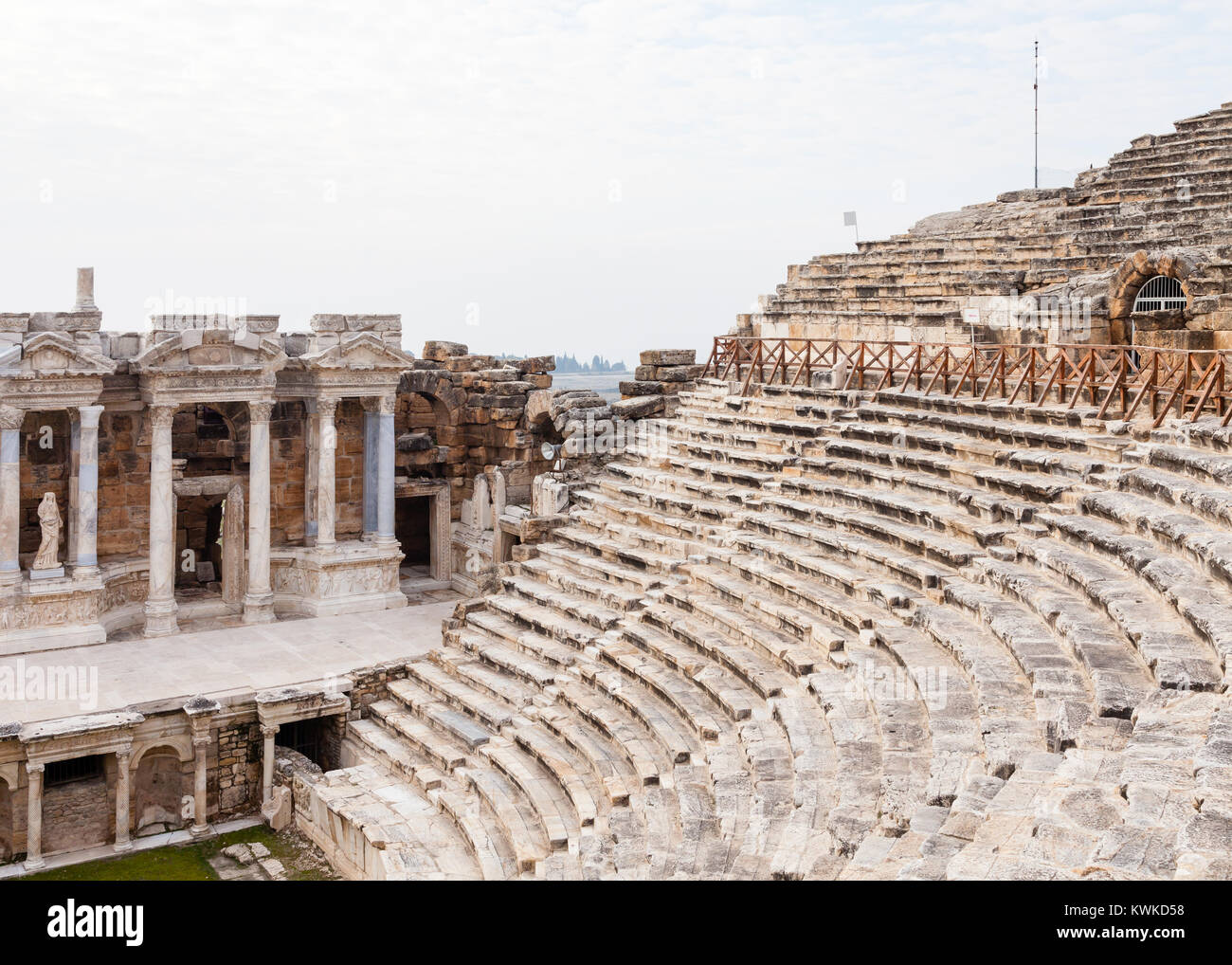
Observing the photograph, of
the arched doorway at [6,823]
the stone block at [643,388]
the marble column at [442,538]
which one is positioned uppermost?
the stone block at [643,388]

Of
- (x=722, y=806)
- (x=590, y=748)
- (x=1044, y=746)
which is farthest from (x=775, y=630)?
(x=1044, y=746)

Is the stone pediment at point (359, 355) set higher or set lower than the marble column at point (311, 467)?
higher

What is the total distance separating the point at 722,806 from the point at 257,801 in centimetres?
1017

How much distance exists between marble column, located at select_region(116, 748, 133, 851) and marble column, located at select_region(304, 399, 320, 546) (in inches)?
303

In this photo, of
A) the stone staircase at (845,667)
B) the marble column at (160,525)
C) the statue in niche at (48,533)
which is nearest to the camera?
the stone staircase at (845,667)

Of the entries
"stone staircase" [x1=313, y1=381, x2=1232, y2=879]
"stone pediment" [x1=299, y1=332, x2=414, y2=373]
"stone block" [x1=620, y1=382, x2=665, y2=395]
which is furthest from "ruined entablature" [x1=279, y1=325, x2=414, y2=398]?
"stone staircase" [x1=313, y1=381, x2=1232, y2=879]

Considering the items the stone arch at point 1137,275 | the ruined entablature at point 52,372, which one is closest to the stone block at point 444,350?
the ruined entablature at point 52,372

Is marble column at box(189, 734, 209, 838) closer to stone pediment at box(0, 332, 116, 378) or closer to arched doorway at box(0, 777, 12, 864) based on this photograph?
arched doorway at box(0, 777, 12, 864)

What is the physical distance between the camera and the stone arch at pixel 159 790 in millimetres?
18000

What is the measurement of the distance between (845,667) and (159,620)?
45.8 ft

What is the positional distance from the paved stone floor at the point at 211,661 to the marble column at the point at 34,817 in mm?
831

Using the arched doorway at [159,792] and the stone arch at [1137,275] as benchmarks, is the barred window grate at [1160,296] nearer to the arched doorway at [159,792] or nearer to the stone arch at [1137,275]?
the stone arch at [1137,275]

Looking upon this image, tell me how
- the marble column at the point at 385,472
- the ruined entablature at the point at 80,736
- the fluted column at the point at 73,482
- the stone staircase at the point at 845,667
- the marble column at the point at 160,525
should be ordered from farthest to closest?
the marble column at the point at 385,472, the marble column at the point at 160,525, the fluted column at the point at 73,482, the ruined entablature at the point at 80,736, the stone staircase at the point at 845,667

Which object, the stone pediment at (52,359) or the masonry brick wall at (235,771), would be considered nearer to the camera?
the masonry brick wall at (235,771)
